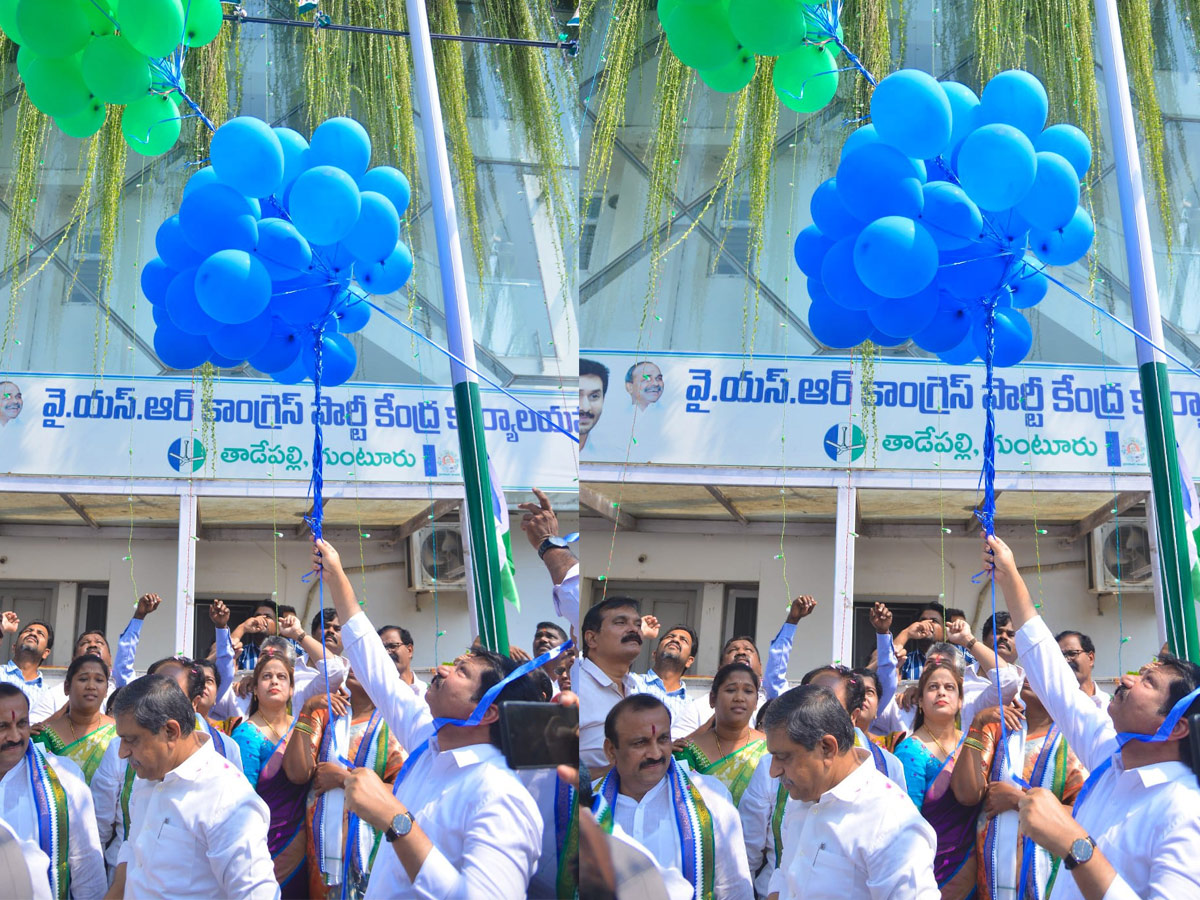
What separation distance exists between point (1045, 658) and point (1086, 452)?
135 cm

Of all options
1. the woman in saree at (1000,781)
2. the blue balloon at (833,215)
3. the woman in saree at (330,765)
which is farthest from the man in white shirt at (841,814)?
the blue balloon at (833,215)

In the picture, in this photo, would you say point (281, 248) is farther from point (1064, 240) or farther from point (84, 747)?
point (1064, 240)

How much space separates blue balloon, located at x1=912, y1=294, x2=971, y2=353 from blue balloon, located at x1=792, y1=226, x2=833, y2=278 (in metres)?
0.26

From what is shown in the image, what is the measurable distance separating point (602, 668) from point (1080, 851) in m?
A: 0.92

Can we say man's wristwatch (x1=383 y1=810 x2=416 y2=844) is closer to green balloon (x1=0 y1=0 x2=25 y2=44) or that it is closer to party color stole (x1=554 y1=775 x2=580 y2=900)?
party color stole (x1=554 y1=775 x2=580 y2=900)

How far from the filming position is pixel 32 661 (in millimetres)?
3189

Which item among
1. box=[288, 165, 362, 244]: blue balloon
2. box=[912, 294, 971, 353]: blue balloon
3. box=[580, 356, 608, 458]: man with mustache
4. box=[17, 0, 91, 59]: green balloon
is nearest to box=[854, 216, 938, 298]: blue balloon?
box=[912, 294, 971, 353]: blue balloon

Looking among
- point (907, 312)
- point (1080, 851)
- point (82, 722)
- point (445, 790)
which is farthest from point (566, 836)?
point (82, 722)

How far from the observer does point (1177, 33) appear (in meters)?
3.65

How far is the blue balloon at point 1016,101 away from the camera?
2391 mm

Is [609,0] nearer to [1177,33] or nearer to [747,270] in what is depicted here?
[747,270]

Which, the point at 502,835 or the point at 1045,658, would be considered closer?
the point at 502,835

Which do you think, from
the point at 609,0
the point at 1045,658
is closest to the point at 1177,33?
the point at 609,0

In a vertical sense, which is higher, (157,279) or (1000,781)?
(157,279)
